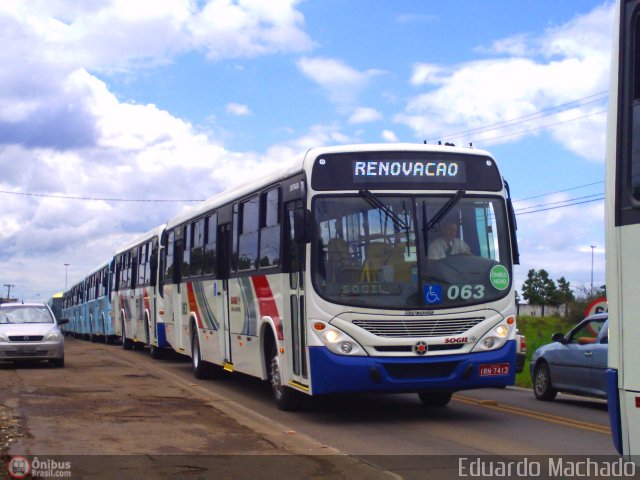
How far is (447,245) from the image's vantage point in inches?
474

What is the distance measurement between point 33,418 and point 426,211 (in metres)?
5.72

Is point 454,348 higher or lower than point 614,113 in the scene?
lower

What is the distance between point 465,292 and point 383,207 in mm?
1466

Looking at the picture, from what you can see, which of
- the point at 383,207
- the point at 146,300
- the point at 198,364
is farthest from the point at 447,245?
the point at 146,300

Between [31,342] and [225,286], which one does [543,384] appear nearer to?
[225,286]

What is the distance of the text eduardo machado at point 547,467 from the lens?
28.1 feet

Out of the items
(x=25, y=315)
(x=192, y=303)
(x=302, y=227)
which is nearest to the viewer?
(x=302, y=227)

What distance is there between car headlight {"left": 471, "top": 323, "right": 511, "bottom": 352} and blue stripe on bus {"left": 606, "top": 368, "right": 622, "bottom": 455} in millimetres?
5521

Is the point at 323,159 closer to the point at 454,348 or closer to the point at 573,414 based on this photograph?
the point at 454,348

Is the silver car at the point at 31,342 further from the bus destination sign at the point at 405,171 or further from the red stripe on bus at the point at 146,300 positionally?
the bus destination sign at the point at 405,171

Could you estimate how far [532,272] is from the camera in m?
107

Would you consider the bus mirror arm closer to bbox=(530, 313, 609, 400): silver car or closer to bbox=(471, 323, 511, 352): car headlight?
bbox=(471, 323, 511, 352): car headlight

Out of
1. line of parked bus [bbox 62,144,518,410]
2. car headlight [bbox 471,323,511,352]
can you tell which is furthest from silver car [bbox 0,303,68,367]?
car headlight [bbox 471,323,511,352]

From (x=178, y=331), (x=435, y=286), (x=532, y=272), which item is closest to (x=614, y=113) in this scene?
(x=435, y=286)
